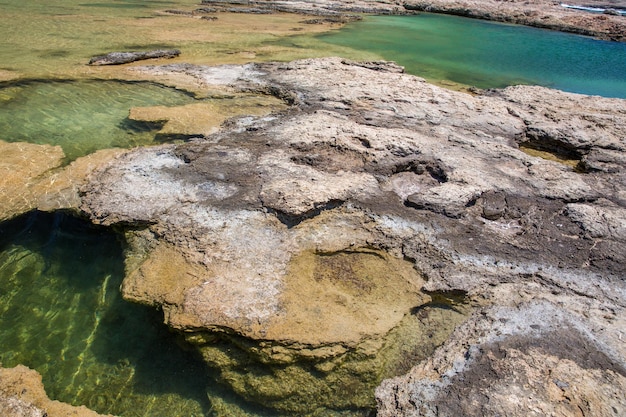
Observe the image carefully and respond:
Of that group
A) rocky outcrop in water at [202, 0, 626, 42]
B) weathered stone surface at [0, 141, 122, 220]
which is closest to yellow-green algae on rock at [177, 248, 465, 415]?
weathered stone surface at [0, 141, 122, 220]

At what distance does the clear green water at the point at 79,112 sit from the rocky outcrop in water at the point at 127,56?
1058 mm

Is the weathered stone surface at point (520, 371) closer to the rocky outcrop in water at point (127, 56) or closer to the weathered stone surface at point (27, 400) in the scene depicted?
the weathered stone surface at point (27, 400)

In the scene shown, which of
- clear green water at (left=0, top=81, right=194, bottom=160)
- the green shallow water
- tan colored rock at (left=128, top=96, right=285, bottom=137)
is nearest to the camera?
the green shallow water

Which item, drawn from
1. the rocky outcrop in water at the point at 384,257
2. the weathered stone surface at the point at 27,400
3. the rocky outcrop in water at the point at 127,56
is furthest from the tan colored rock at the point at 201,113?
the weathered stone surface at the point at 27,400

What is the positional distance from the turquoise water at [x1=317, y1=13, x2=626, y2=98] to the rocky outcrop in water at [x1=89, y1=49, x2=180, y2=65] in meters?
4.84

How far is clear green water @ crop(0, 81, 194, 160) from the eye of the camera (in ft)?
17.4

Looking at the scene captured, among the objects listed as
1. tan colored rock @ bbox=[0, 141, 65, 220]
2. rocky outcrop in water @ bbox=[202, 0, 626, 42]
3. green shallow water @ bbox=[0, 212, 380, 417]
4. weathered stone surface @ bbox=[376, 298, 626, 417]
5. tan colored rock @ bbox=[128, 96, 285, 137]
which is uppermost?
rocky outcrop in water @ bbox=[202, 0, 626, 42]

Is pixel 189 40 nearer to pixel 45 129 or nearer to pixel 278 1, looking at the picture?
pixel 45 129

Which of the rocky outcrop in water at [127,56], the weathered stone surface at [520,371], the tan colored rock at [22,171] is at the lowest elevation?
the tan colored rock at [22,171]

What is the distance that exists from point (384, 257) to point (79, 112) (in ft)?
16.2

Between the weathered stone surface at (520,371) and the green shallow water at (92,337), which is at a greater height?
the weathered stone surface at (520,371)

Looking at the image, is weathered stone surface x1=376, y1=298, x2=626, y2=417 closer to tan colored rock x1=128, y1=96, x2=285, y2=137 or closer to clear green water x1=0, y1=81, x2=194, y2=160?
tan colored rock x1=128, y1=96, x2=285, y2=137

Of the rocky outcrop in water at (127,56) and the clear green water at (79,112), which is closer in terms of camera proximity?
the clear green water at (79,112)

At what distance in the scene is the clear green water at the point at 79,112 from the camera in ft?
17.4
